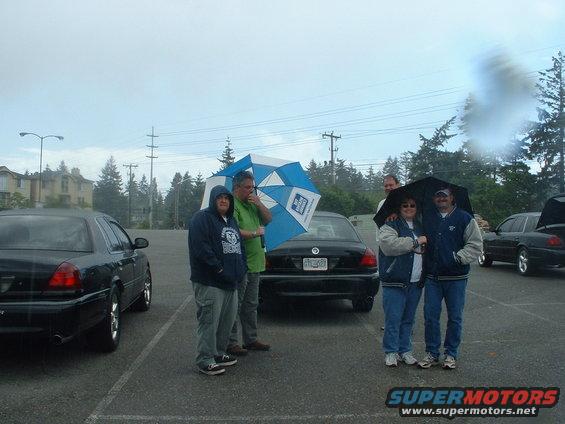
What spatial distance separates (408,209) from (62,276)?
3.18 meters

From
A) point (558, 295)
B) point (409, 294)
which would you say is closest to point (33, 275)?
point (409, 294)

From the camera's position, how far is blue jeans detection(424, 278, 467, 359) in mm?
4902

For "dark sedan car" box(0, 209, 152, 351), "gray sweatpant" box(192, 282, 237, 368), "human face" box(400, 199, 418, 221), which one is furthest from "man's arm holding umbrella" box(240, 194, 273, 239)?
"dark sedan car" box(0, 209, 152, 351)

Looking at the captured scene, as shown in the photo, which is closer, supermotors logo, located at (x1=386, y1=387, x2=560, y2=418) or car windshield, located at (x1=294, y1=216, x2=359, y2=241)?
supermotors logo, located at (x1=386, y1=387, x2=560, y2=418)

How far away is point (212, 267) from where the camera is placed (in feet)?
15.4

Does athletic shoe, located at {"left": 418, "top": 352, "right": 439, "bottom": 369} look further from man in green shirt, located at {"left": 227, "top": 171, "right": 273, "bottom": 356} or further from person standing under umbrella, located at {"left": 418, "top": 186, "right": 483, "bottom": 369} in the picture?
man in green shirt, located at {"left": 227, "top": 171, "right": 273, "bottom": 356}

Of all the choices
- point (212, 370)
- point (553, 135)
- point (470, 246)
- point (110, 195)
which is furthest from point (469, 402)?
point (110, 195)

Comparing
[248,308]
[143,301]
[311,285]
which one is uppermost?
[311,285]

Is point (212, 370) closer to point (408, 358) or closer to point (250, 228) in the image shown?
point (250, 228)

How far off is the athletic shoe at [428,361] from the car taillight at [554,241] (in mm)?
7752

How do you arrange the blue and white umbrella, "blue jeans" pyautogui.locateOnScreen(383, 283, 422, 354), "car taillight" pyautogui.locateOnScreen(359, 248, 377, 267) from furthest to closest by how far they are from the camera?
1. "car taillight" pyautogui.locateOnScreen(359, 248, 377, 267)
2. the blue and white umbrella
3. "blue jeans" pyautogui.locateOnScreen(383, 283, 422, 354)

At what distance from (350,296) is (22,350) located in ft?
12.5

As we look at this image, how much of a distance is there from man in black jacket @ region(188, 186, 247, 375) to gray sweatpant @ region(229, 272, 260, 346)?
555 millimetres

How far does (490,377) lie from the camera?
4715 millimetres
